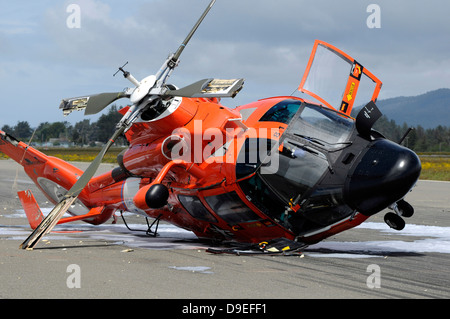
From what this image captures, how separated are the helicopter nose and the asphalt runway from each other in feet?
3.81

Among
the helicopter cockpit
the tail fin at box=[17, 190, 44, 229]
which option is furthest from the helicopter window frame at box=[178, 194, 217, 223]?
the tail fin at box=[17, 190, 44, 229]

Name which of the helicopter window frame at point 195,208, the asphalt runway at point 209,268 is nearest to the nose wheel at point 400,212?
the asphalt runway at point 209,268

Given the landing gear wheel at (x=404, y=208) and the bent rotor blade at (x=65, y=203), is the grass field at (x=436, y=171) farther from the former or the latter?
the bent rotor blade at (x=65, y=203)

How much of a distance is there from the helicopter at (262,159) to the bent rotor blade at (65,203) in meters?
0.02

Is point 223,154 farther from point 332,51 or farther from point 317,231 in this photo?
point 332,51

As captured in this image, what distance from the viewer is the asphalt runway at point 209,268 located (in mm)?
8117

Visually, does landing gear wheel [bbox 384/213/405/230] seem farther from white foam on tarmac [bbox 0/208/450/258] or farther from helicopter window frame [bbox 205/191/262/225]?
helicopter window frame [bbox 205/191/262/225]

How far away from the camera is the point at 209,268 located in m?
10.0

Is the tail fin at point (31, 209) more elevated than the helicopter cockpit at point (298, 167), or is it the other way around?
the helicopter cockpit at point (298, 167)

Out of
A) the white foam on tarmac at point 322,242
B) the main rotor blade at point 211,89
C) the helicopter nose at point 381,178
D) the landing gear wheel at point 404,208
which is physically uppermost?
the main rotor blade at point 211,89

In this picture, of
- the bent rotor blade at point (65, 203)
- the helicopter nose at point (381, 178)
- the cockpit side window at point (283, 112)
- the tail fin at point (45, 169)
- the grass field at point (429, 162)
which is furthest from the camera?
the grass field at point (429, 162)

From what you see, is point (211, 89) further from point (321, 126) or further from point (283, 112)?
point (321, 126)

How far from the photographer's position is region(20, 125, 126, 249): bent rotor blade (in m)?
11.4

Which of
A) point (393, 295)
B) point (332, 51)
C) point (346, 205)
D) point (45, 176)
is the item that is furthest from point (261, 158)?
point (45, 176)
